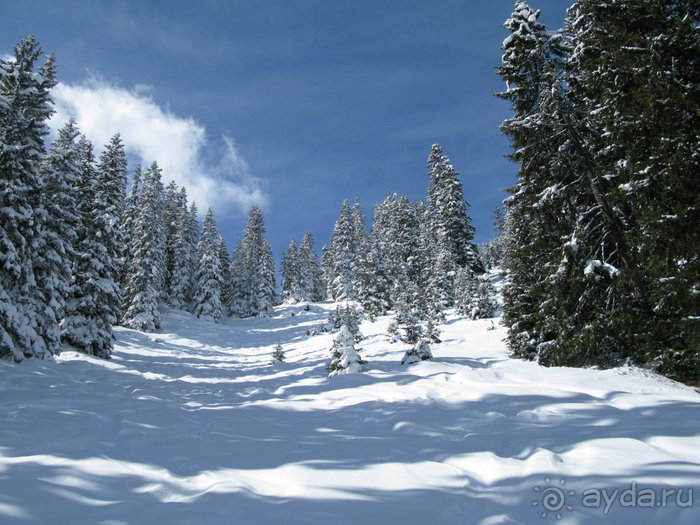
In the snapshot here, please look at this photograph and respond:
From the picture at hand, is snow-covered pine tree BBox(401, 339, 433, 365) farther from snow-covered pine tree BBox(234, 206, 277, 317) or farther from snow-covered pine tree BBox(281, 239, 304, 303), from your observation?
snow-covered pine tree BBox(281, 239, 304, 303)

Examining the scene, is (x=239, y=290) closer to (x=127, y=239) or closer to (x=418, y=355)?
(x=127, y=239)

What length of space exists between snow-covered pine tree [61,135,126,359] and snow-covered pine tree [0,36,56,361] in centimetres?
375

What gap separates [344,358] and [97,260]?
15839 mm

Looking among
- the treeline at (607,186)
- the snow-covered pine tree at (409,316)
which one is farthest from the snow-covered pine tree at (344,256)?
the treeline at (607,186)

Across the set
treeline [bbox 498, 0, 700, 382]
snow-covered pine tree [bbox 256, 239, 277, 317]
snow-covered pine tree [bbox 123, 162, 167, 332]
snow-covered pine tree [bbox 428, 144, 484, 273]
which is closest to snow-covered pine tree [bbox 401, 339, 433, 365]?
treeline [bbox 498, 0, 700, 382]

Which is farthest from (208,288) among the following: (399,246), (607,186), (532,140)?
(607,186)

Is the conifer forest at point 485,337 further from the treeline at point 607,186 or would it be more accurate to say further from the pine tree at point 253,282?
the pine tree at point 253,282

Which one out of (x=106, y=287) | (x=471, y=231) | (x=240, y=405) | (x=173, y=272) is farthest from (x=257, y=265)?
(x=240, y=405)

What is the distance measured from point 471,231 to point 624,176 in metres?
27.1

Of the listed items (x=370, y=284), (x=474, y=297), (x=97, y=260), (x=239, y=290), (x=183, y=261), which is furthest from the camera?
(x=239, y=290)

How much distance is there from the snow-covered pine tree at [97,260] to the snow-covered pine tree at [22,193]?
12.3 ft

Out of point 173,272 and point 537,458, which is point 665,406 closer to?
point 537,458

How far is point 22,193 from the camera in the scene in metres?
14.4

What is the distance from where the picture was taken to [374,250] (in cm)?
4556
